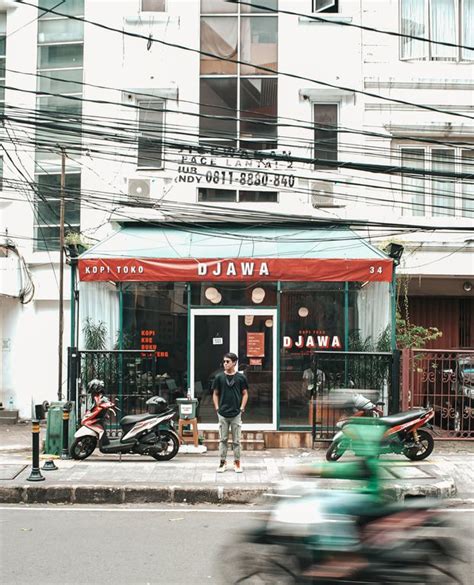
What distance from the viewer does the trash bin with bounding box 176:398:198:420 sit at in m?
13.3

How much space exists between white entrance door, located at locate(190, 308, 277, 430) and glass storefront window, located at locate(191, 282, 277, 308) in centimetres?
23

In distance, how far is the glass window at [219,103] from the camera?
55.5ft

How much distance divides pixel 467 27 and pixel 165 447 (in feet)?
38.5

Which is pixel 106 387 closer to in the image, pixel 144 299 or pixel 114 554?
pixel 144 299

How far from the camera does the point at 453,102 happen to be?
659 inches

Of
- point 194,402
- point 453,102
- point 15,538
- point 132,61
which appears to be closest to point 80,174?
point 132,61

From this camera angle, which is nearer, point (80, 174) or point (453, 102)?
point (453, 102)

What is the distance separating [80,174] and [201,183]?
3275 millimetres

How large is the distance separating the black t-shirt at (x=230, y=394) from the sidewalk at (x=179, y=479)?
90cm

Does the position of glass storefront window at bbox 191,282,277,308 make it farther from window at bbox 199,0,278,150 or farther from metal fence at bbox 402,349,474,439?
window at bbox 199,0,278,150

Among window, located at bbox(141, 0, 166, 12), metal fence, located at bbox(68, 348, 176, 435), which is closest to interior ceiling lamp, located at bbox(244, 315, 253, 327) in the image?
metal fence, located at bbox(68, 348, 176, 435)

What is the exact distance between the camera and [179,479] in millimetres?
10555

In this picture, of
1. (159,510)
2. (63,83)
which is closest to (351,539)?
(159,510)

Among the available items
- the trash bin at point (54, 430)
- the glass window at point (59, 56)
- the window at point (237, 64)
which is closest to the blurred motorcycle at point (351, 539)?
the trash bin at point (54, 430)
